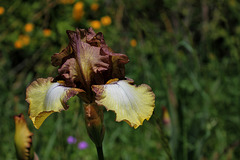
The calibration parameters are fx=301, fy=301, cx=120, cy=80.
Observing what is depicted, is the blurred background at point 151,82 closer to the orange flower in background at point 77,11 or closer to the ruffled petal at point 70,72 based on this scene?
the orange flower in background at point 77,11

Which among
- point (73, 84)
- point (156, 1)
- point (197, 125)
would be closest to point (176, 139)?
point (197, 125)

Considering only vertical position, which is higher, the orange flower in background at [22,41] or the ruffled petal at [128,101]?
the ruffled petal at [128,101]

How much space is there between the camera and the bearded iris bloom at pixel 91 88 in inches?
30.4

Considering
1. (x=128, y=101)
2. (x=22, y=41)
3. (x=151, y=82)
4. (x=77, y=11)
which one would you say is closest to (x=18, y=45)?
(x=22, y=41)

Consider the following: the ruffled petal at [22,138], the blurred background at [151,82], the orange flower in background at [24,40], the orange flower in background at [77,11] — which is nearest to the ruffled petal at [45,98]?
the ruffled petal at [22,138]

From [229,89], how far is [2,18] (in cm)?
283

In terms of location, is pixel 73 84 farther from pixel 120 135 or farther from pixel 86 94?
pixel 120 135

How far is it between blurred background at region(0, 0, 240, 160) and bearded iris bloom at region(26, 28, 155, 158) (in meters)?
0.19

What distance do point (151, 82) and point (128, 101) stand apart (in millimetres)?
1400

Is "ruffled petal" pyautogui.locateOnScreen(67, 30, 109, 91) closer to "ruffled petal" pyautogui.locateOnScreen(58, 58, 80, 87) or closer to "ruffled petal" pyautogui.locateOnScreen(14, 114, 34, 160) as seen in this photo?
"ruffled petal" pyautogui.locateOnScreen(58, 58, 80, 87)

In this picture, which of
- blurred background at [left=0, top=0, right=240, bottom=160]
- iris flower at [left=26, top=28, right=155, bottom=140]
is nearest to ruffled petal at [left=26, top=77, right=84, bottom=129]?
iris flower at [left=26, top=28, right=155, bottom=140]

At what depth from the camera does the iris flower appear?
0.77 meters

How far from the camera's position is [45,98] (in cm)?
83

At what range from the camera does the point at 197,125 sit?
2.04 m
